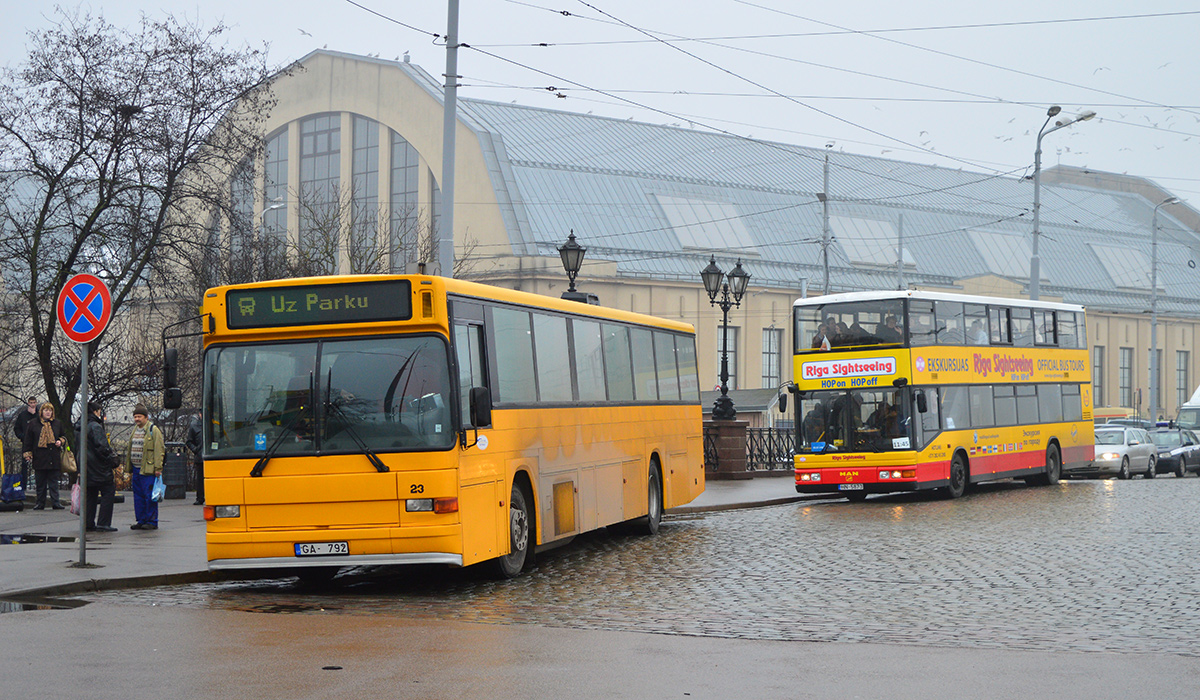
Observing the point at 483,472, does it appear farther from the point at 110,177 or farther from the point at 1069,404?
the point at 1069,404

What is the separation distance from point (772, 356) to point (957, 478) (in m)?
33.1

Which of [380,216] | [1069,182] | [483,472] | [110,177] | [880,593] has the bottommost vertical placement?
[880,593]

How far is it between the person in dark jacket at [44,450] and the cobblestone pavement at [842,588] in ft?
28.7

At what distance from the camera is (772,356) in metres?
61.4

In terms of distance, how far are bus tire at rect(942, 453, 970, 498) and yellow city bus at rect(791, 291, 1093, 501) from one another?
0.8 inches

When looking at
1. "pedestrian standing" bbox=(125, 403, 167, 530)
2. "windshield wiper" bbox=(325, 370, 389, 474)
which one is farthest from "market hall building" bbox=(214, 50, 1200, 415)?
"windshield wiper" bbox=(325, 370, 389, 474)

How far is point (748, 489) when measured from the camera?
3084 cm

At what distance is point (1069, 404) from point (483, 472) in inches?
897

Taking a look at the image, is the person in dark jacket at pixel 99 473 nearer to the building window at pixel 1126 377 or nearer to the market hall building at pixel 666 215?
the market hall building at pixel 666 215

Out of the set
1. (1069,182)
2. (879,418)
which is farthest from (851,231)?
(879,418)

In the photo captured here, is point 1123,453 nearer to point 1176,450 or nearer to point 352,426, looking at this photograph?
point 1176,450

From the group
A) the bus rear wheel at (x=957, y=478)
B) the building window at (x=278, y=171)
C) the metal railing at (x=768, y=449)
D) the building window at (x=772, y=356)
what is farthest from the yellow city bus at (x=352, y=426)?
the building window at (x=772, y=356)

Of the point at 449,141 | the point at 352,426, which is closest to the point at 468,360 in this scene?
the point at 352,426

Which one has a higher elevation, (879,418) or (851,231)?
(851,231)
